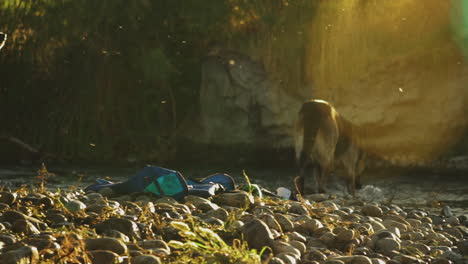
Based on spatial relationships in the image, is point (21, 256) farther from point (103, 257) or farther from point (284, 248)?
point (284, 248)

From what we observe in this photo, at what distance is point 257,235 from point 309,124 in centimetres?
477

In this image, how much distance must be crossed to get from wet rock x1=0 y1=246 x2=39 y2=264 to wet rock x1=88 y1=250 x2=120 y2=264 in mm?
231

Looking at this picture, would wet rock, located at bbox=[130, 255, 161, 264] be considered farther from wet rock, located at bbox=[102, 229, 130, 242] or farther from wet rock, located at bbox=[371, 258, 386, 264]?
wet rock, located at bbox=[371, 258, 386, 264]

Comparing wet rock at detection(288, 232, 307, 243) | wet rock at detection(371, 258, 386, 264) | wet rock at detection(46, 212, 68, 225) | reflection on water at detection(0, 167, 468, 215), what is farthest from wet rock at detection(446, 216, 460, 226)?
wet rock at detection(46, 212, 68, 225)

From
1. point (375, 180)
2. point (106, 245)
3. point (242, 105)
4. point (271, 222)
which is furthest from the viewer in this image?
point (242, 105)

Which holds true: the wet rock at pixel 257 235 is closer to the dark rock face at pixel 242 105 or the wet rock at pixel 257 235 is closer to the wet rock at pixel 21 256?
the wet rock at pixel 21 256

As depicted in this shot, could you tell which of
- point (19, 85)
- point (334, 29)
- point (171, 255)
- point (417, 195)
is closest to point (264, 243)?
point (171, 255)

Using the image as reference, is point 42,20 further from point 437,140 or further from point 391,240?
point 391,240

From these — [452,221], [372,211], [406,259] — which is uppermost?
[406,259]

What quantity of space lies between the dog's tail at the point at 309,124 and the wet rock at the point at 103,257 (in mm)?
5483

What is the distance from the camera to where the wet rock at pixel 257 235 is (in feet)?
12.2

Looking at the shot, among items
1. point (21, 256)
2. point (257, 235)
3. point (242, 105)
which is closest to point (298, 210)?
point (257, 235)

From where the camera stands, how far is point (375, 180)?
35.1ft

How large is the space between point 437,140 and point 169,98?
13.8 feet
